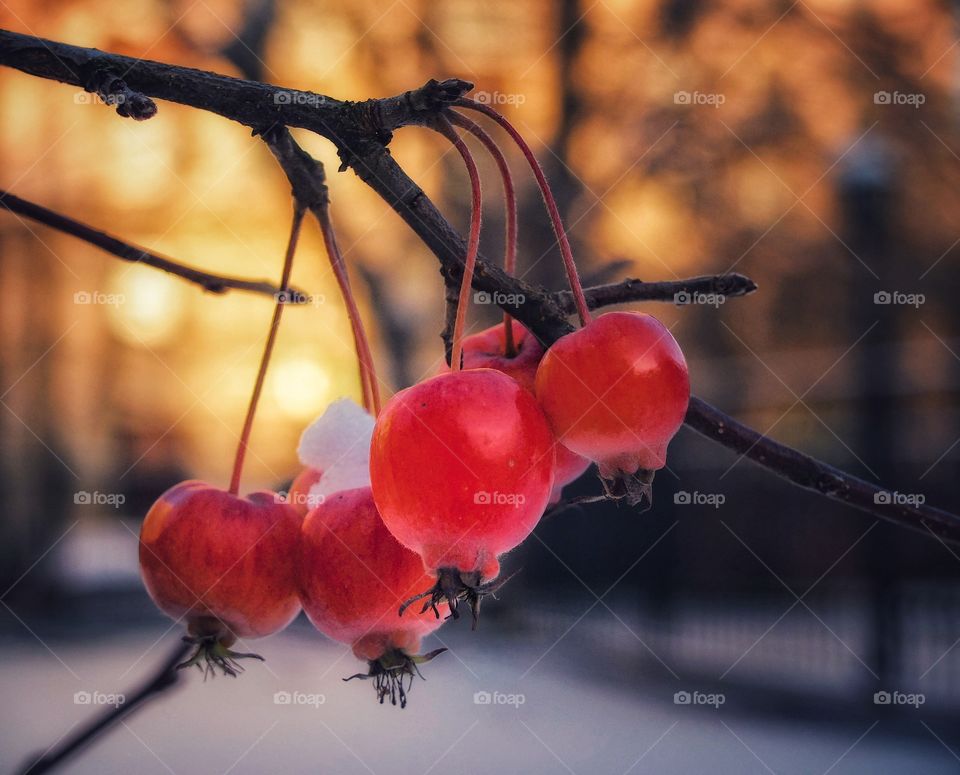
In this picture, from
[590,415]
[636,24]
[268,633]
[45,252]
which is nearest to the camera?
[590,415]

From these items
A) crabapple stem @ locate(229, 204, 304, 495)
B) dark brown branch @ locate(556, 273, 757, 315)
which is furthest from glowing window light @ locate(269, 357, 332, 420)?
dark brown branch @ locate(556, 273, 757, 315)

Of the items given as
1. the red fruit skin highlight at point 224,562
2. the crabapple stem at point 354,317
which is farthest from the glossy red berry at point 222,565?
the crabapple stem at point 354,317

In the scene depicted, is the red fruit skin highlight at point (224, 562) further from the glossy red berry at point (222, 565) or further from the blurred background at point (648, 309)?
the blurred background at point (648, 309)

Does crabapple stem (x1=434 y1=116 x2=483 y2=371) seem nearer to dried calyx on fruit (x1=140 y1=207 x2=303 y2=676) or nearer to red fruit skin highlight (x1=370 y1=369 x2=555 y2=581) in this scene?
red fruit skin highlight (x1=370 y1=369 x2=555 y2=581)

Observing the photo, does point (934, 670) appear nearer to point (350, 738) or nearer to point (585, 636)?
point (585, 636)

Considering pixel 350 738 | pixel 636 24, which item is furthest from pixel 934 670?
pixel 636 24

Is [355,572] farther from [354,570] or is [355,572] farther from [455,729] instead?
[455,729]

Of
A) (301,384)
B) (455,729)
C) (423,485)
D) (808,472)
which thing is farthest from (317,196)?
(455,729)

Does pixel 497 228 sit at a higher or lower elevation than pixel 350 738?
higher
